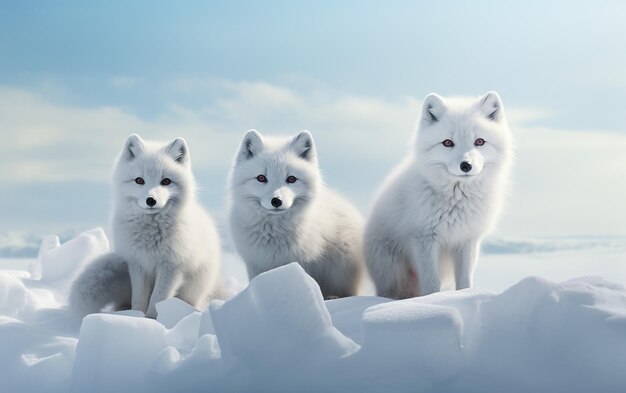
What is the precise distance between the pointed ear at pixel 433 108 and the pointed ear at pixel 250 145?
1210 millimetres

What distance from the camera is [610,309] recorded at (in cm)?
342

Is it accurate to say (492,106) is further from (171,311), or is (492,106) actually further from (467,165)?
(171,311)

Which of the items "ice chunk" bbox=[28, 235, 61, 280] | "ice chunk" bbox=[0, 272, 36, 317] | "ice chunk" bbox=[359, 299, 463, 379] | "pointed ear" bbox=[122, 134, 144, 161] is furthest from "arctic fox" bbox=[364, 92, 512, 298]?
"ice chunk" bbox=[28, 235, 61, 280]

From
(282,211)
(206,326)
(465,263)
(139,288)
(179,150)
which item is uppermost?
(179,150)

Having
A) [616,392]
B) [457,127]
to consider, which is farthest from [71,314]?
[616,392]

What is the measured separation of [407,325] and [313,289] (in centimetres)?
49

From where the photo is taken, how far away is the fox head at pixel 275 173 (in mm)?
4992

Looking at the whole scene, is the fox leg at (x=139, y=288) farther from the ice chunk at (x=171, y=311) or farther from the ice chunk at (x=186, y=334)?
the ice chunk at (x=186, y=334)

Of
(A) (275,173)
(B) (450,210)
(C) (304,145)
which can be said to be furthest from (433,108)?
(A) (275,173)

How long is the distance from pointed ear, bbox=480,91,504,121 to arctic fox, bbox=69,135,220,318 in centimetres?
228

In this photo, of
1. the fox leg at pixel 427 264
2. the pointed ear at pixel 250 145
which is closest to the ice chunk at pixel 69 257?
the pointed ear at pixel 250 145

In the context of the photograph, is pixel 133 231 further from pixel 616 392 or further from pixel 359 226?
pixel 616 392

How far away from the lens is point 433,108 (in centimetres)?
502

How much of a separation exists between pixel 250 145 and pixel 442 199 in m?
1.45
